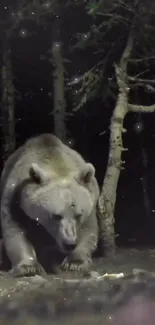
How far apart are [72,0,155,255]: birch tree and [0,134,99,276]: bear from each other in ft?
1.11

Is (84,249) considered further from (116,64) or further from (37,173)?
(116,64)

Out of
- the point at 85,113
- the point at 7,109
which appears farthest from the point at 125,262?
the point at 7,109

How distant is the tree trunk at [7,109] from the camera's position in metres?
5.25

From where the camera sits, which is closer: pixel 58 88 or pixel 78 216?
pixel 78 216

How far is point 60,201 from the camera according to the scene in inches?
148

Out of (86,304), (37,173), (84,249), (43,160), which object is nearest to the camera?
(86,304)

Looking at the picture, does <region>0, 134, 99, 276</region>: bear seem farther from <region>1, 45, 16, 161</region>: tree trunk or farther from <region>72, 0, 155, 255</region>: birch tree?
<region>1, 45, 16, 161</region>: tree trunk

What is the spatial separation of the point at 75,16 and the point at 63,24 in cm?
14

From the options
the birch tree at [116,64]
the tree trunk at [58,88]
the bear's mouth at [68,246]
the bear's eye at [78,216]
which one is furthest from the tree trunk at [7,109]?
the bear's mouth at [68,246]

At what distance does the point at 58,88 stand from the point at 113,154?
0.88 metres

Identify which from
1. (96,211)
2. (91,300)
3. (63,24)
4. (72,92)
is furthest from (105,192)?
(91,300)

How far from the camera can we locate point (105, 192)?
472cm

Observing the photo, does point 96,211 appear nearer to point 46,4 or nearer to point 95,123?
point 95,123

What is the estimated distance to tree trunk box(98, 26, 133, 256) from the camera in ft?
Result: 15.2
